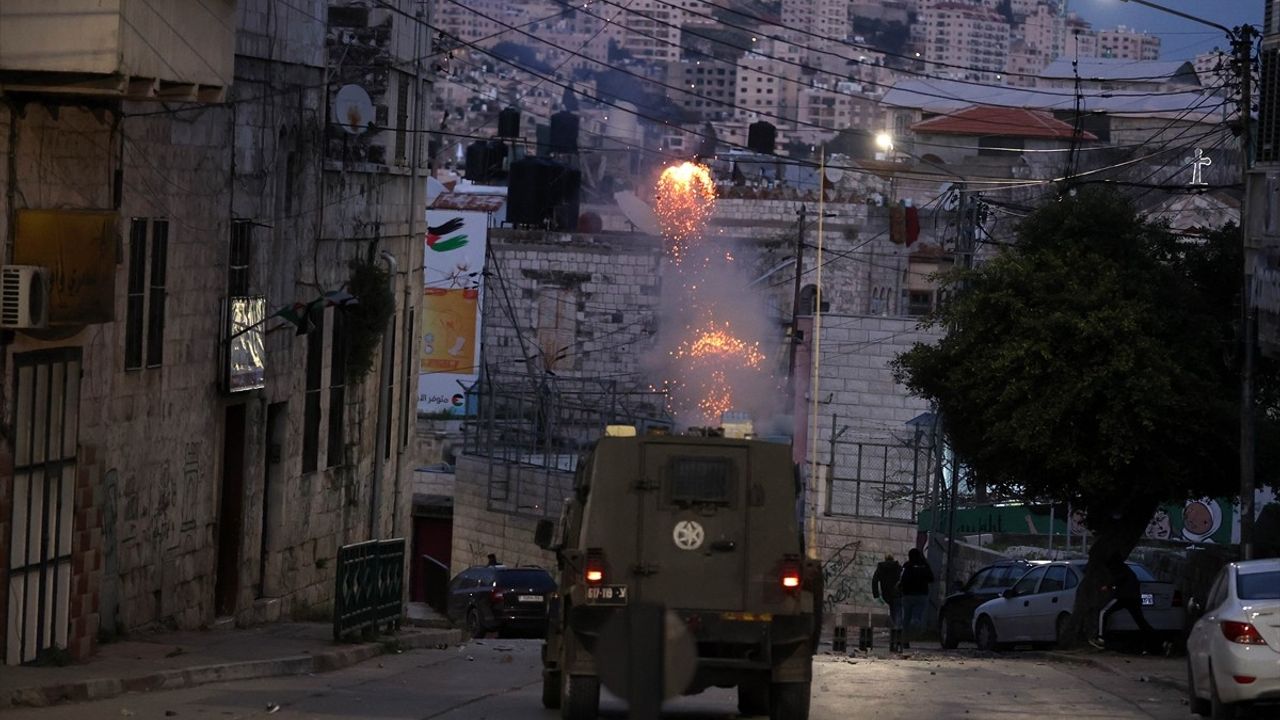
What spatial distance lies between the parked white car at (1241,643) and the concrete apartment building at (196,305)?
30.3 ft

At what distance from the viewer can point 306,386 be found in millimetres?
24141

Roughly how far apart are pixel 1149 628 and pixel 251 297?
1309cm

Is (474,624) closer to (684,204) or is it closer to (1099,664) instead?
(1099,664)

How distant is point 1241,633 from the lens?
46.2 ft

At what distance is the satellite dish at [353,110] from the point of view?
26.6 meters

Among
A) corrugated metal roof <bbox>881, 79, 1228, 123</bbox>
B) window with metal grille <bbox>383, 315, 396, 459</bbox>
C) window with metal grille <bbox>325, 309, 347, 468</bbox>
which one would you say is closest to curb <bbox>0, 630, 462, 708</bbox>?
window with metal grille <bbox>325, 309, 347, 468</bbox>

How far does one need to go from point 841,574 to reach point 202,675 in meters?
25.1

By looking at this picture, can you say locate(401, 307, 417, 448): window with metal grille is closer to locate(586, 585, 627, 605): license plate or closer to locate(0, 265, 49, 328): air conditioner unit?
locate(0, 265, 49, 328): air conditioner unit

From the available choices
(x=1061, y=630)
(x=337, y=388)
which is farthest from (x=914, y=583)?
(x=337, y=388)

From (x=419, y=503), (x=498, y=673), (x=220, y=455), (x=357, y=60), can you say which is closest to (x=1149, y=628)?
(x=498, y=673)

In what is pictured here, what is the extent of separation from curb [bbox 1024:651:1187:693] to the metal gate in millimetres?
11572

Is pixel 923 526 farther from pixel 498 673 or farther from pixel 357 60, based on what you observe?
pixel 498 673

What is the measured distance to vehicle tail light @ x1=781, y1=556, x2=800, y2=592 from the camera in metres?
14.0

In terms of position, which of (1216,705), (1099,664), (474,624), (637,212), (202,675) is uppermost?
(637,212)
